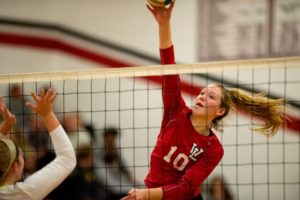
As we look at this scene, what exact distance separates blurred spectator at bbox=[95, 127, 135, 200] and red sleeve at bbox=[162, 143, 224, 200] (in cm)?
283

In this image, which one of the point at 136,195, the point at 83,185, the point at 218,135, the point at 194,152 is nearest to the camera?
the point at 136,195

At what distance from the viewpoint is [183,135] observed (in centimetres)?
385

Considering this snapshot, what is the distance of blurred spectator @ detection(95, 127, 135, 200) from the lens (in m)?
6.69

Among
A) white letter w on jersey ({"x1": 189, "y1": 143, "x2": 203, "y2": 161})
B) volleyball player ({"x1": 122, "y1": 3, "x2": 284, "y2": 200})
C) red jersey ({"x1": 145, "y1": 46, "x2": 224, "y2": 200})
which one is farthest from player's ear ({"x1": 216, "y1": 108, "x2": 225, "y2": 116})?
white letter w on jersey ({"x1": 189, "y1": 143, "x2": 203, "y2": 161})

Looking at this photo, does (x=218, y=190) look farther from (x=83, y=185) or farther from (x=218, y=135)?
(x=83, y=185)

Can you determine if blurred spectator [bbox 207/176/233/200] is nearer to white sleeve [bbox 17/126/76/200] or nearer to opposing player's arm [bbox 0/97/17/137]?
opposing player's arm [bbox 0/97/17/137]

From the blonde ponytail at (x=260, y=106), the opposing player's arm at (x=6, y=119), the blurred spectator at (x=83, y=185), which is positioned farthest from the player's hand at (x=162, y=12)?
the blurred spectator at (x=83, y=185)

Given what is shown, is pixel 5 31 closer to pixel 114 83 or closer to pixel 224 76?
pixel 114 83

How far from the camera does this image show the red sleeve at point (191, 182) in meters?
3.69

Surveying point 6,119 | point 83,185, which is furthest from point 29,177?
point 83,185

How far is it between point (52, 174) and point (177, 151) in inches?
38.4

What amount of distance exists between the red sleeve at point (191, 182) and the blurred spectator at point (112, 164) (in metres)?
2.83

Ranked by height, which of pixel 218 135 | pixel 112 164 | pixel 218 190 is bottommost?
pixel 218 190

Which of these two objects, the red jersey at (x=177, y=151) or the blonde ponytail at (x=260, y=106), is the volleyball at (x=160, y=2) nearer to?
the red jersey at (x=177, y=151)
